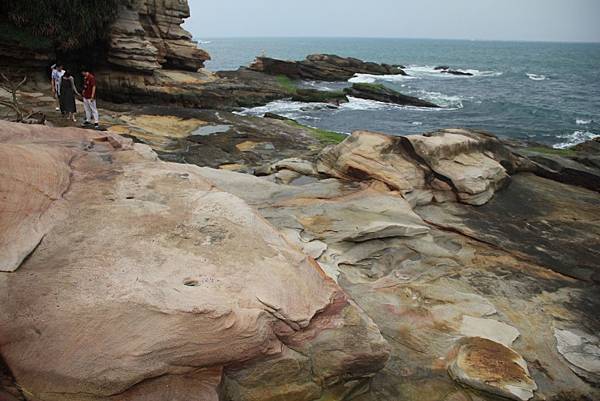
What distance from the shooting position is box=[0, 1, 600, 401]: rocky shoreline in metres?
4.04

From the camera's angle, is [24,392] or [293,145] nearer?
[24,392]

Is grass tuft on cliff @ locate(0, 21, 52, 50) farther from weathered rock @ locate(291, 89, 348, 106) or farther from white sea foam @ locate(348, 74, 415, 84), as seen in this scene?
white sea foam @ locate(348, 74, 415, 84)

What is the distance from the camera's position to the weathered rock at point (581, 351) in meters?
5.65

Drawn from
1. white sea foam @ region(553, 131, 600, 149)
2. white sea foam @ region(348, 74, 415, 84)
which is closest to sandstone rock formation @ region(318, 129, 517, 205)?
white sea foam @ region(553, 131, 600, 149)

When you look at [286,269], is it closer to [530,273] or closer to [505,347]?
[505,347]

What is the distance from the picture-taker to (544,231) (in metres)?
9.20

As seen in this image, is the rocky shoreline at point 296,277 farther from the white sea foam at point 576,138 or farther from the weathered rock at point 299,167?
the white sea foam at point 576,138

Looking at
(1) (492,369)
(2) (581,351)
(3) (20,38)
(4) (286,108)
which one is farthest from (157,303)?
(4) (286,108)

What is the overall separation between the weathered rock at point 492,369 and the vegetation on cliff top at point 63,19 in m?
26.2

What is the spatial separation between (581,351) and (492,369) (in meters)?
1.67

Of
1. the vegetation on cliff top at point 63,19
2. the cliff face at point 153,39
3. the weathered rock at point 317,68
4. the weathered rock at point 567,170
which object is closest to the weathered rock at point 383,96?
the weathered rock at point 317,68

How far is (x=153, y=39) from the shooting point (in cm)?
3034

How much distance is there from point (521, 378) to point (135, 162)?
6.19m

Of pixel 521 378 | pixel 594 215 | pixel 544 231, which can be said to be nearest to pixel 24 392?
pixel 521 378
